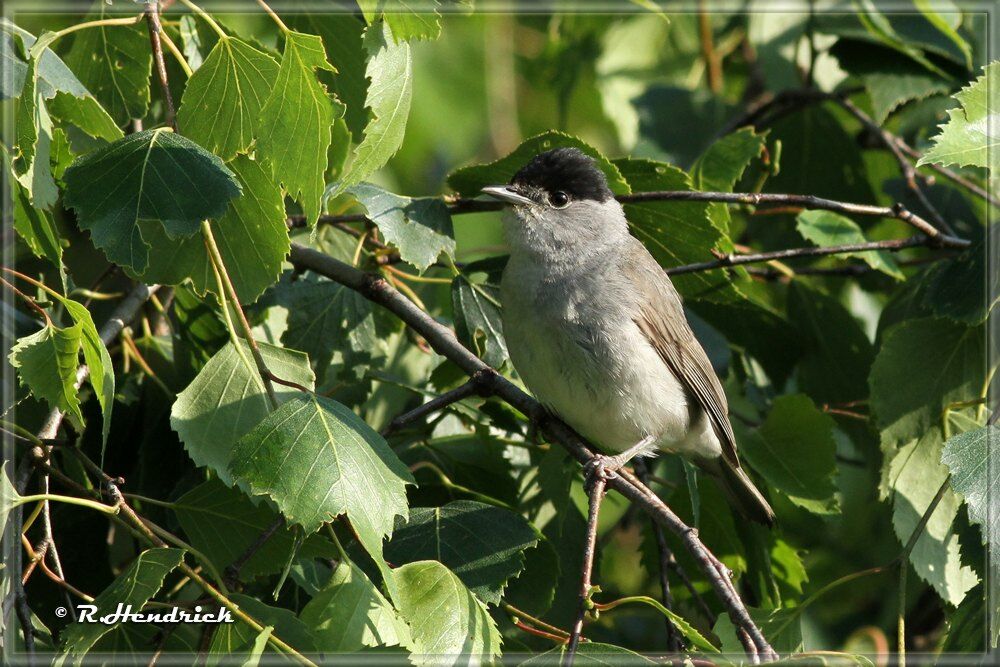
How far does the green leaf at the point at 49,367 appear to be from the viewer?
1914 mm

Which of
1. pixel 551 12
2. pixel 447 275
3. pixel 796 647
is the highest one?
pixel 551 12

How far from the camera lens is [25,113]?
187cm

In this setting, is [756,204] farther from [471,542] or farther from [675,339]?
[471,542]

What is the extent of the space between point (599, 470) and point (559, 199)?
1140 mm

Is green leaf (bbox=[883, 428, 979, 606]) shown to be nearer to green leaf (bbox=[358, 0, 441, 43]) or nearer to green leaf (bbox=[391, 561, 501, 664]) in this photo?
green leaf (bbox=[391, 561, 501, 664])

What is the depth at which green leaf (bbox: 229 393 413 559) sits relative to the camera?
75.1 inches

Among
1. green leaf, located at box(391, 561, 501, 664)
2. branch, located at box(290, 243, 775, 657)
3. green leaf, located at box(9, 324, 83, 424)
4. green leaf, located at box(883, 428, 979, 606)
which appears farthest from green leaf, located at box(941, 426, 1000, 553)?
green leaf, located at box(9, 324, 83, 424)

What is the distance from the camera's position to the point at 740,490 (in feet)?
10.2

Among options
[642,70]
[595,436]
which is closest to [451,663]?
[595,436]

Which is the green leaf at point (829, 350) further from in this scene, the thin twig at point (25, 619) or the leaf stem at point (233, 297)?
the thin twig at point (25, 619)

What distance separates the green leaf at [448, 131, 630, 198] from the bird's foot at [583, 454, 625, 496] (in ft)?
2.51

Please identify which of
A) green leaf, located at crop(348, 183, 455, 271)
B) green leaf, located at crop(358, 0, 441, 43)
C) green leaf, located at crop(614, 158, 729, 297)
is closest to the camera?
green leaf, located at crop(358, 0, 441, 43)

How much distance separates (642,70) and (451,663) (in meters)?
3.32

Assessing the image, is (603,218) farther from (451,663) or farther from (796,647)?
(451,663)
